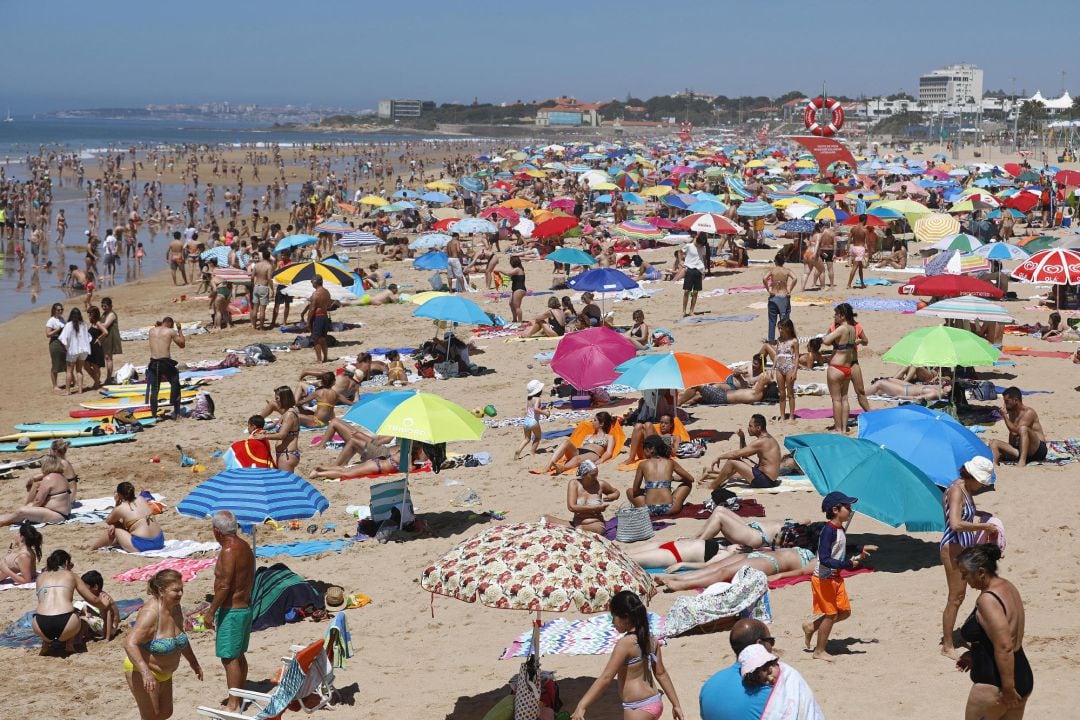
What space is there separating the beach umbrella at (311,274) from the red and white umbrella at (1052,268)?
30.5 ft

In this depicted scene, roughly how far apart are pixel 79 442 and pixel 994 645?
10.9 metres

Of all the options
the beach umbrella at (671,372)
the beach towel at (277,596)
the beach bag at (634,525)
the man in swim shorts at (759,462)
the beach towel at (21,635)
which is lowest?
the beach towel at (21,635)

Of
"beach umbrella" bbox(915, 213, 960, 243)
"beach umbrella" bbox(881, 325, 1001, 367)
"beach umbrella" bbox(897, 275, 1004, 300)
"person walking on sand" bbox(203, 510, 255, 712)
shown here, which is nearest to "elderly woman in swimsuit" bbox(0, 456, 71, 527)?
"person walking on sand" bbox(203, 510, 255, 712)

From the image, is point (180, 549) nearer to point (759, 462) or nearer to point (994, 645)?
point (759, 462)

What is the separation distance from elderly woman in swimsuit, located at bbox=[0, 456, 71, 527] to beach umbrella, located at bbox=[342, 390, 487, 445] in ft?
8.85

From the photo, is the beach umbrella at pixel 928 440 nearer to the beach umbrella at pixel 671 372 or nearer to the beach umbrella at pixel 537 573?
the beach umbrella at pixel 671 372

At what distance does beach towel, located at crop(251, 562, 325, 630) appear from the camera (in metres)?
7.99

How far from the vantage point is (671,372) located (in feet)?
36.0

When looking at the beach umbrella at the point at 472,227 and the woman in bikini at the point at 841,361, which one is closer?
the woman in bikini at the point at 841,361

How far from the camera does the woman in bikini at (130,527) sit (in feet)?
31.3

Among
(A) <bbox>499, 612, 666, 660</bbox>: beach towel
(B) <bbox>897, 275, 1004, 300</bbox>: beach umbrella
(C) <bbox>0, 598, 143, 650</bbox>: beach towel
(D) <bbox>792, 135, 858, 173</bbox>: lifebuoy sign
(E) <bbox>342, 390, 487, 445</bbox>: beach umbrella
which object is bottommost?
(C) <bbox>0, 598, 143, 650</bbox>: beach towel

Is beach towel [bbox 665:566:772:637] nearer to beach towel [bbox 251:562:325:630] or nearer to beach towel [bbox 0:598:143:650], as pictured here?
beach towel [bbox 251:562:325:630]

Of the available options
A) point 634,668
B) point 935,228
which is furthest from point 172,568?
point 935,228

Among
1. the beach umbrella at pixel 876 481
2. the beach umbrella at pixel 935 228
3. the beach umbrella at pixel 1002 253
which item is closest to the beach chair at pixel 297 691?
the beach umbrella at pixel 876 481
